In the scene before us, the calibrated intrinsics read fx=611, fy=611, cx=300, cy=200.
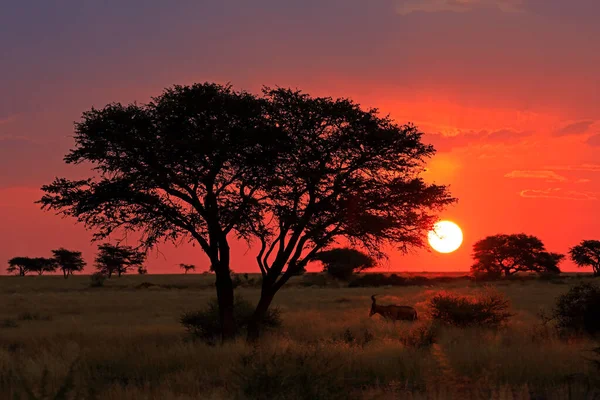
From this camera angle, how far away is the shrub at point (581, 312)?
21.4 metres

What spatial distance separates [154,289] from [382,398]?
6327cm

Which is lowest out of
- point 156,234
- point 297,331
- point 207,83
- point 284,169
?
point 297,331

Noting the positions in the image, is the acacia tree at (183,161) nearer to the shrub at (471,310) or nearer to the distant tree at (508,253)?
the shrub at (471,310)

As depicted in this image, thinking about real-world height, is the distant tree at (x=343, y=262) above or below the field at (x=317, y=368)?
above

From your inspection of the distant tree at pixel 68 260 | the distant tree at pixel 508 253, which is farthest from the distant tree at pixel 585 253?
the distant tree at pixel 68 260

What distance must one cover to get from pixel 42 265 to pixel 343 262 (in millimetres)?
68365

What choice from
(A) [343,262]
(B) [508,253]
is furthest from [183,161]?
(B) [508,253]

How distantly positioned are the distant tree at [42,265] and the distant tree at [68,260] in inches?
181

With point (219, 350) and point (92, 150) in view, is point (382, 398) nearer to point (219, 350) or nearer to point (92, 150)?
point (219, 350)

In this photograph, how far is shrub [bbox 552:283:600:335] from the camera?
2136 centimetres

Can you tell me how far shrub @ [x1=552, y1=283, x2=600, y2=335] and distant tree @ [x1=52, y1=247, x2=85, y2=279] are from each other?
351ft

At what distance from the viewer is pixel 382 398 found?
34.9 feet

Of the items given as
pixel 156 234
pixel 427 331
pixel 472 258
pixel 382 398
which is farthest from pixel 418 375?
pixel 472 258

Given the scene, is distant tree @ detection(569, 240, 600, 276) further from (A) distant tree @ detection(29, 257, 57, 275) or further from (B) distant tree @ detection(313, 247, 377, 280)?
(A) distant tree @ detection(29, 257, 57, 275)
